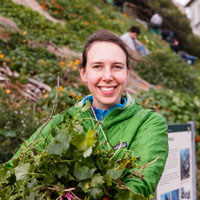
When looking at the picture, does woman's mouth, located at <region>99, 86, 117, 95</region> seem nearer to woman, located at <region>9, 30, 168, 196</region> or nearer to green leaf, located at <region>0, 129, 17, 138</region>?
woman, located at <region>9, 30, 168, 196</region>

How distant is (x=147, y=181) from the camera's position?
117 centimetres

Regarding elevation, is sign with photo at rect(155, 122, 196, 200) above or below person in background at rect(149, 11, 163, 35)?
below

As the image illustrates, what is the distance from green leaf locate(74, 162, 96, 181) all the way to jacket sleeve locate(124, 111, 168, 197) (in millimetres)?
225

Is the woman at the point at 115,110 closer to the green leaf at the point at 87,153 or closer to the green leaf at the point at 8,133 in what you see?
the green leaf at the point at 87,153

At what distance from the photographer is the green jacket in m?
1.19

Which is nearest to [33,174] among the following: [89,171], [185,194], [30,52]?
[89,171]

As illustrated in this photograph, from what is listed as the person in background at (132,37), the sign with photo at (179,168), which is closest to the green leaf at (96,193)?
the sign with photo at (179,168)

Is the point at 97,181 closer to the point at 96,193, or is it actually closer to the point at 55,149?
the point at 96,193

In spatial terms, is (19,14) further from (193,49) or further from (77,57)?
(193,49)

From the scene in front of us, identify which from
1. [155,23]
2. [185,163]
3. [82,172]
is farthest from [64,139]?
[155,23]

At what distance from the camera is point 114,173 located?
939 mm

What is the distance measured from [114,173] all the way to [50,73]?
3.72 metres

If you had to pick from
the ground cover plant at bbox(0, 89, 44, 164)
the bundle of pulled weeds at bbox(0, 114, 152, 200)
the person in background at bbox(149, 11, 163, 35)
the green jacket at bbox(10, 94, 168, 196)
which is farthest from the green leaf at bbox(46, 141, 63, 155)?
the person in background at bbox(149, 11, 163, 35)

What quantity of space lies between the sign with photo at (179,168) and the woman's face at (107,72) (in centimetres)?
85
